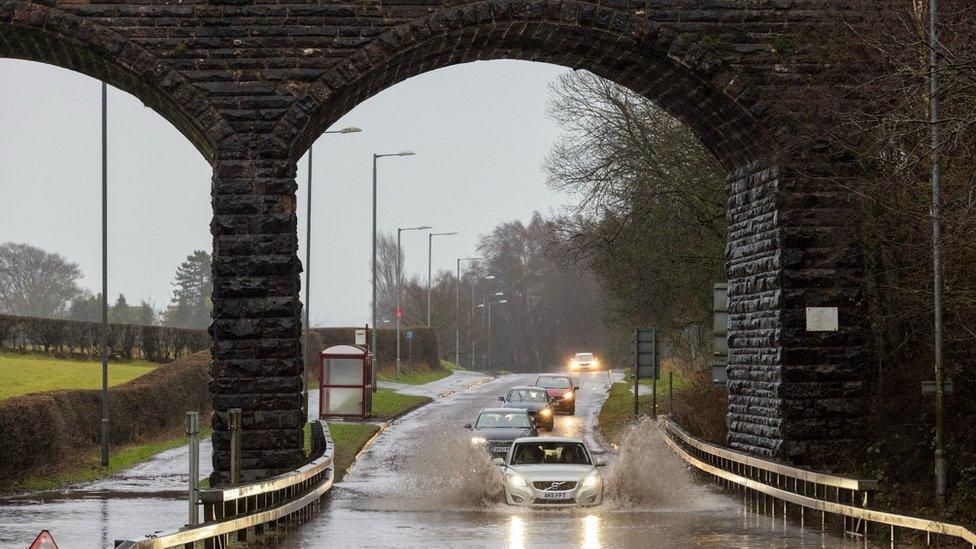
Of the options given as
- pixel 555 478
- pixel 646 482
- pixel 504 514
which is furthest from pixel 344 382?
pixel 504 514

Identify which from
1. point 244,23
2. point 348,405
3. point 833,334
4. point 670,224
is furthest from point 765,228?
point 348,405

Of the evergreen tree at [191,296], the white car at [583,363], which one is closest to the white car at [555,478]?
the white car at [583,363]

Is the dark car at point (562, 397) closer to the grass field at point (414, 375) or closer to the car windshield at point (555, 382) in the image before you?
the car windshield at point (555, 382)

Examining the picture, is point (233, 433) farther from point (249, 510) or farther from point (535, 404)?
point (535, 404)

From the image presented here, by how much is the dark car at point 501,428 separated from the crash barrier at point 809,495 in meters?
6.73

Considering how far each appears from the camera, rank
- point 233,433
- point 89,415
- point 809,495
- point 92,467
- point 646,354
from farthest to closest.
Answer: point 646,354, point 89,415, point 92,467, point 809,495, point 233,433

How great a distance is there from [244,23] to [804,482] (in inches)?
401

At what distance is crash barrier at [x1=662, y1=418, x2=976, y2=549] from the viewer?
623 inches

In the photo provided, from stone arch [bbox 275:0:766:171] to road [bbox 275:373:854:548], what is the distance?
210 inches

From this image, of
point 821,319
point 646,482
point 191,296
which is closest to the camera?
point 821,319

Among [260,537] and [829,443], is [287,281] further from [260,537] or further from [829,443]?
[829,443]

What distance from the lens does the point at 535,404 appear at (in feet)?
151

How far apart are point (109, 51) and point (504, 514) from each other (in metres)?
8.64

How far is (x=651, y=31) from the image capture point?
2223 cm
